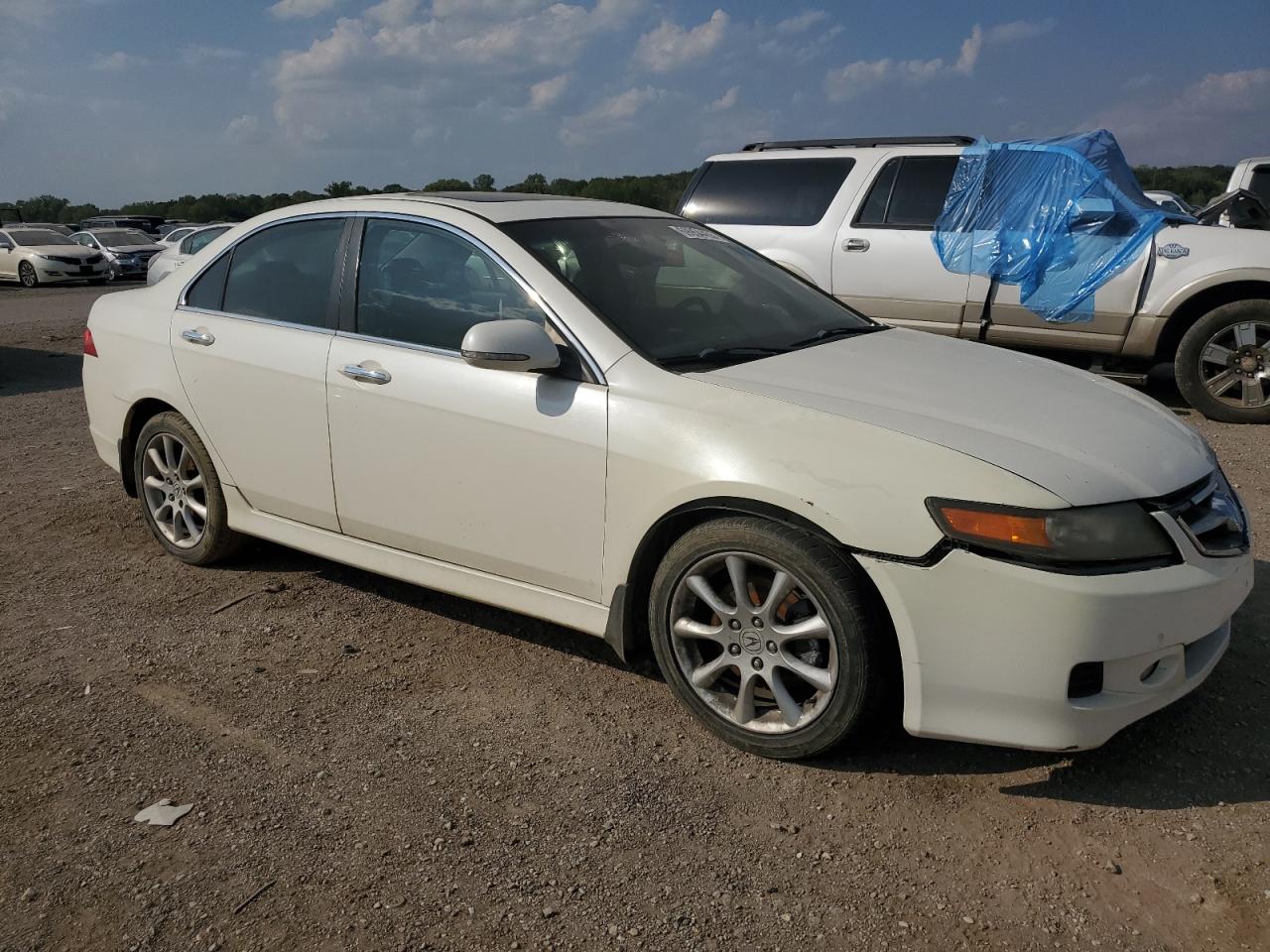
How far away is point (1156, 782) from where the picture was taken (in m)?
2.96

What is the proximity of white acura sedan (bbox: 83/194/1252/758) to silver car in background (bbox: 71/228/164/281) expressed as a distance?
26.2 meters

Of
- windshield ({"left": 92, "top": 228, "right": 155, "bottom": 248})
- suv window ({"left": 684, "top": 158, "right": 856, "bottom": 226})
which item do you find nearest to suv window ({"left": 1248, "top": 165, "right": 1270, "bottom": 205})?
suv window ({"left": 684, "top": 158, "right": 856, "bottom": 226})

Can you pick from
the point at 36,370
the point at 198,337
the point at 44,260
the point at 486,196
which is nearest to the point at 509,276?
the point at 486,196

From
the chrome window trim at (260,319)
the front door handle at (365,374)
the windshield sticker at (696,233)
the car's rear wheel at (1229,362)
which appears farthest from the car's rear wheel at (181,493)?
the car's rear wheel at (1229,362)

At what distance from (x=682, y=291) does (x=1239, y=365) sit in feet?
17.3

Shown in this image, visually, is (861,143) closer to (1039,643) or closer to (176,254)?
(1039,643)

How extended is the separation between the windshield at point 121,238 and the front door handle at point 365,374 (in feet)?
93.5

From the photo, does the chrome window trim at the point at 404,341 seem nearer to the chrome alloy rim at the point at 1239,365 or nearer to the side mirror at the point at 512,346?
the side mirror at the point at 512,346

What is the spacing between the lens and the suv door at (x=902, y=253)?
7.99 metres

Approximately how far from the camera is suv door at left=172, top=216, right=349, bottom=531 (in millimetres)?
4004

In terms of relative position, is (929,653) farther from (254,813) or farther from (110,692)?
(110,692)

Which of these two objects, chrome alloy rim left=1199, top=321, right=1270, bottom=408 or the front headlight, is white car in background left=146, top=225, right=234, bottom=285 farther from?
the front headlight

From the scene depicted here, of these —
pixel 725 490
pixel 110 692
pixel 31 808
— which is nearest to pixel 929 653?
pixel 725 490

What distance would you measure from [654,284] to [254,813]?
216 cm
